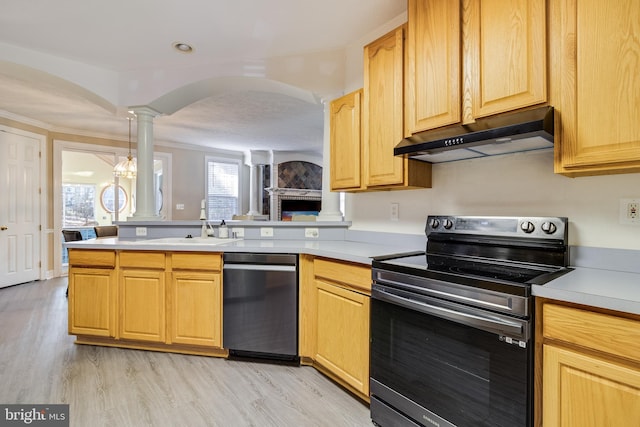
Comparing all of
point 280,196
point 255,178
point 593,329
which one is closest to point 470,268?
point 593,329

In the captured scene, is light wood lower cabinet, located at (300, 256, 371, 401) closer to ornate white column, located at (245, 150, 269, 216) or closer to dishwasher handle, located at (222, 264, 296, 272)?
dishwasher handle, located at (222, 264, 296, 272)

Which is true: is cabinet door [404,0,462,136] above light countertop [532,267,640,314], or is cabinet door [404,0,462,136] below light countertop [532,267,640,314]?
above

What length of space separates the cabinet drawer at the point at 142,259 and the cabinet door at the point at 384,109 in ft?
5.24

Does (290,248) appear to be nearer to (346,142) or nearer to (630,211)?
(346,142)

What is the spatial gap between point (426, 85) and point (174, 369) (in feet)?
7.83

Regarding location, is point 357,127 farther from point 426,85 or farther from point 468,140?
point 468,140

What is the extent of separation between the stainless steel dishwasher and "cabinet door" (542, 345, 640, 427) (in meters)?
1.46

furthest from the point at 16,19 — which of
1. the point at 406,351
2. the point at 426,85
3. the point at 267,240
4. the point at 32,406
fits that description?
the point at 406,351

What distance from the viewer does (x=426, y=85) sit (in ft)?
5.98

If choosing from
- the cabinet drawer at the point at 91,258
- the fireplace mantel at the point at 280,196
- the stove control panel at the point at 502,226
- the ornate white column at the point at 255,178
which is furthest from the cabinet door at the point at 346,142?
the ornate white column at the point at 255,178

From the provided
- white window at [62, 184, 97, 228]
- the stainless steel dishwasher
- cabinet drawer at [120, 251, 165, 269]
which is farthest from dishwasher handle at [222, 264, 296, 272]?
white window at [62, 184, 97, 228]

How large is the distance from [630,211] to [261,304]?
203 centimetres

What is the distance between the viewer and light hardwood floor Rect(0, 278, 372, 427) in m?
1.76
